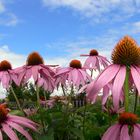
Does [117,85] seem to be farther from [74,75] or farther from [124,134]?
[74,75]

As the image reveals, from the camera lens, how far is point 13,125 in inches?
62.0

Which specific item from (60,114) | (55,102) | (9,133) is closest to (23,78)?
(60,114)

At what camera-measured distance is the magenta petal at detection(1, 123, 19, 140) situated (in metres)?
1.53

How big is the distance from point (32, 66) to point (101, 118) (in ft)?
2.40

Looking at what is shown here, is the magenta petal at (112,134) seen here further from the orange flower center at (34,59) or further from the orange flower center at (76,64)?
the orange flower center at (76,64)

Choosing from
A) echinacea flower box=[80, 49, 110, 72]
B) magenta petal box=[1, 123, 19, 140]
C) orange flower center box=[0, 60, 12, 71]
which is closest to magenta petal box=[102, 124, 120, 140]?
magenta petal box=[1, 123, 19, 140]

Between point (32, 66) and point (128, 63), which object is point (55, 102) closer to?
point (32, 66)

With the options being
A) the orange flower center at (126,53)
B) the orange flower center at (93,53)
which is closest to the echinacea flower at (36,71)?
the orange flower center at (126,53)

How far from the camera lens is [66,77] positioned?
2234mm

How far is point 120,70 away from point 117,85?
0.11 m

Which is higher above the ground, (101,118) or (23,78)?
(23,78)

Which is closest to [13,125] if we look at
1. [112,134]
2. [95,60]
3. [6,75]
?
[112,134]

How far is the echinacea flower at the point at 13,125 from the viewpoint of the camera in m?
1.53

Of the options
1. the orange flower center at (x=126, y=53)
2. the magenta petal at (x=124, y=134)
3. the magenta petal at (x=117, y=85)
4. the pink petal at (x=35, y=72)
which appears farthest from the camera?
the pink petal at (x=35, y=72)
